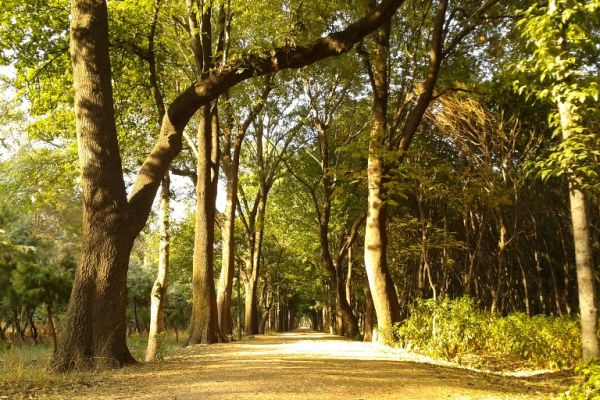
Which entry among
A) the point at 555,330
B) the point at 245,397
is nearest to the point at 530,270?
the point at 555,330

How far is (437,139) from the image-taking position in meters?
20.5

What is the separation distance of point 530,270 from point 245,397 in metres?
22.3

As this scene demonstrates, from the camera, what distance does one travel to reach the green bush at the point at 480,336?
997 cm

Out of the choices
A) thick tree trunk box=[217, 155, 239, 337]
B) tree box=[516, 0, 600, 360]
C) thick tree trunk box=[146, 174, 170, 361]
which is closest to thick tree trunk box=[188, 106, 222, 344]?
thick tree trunk box=[146, 174, 170, 361]

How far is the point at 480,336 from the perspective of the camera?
10734 millimetres

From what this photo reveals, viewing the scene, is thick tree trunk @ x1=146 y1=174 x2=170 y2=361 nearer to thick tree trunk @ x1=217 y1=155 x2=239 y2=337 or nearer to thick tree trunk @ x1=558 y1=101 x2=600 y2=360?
thick tree trunk @ x1=217 y1=155 x2=239 y2=337

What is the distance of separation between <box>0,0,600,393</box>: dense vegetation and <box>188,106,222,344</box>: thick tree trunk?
0.17 ft

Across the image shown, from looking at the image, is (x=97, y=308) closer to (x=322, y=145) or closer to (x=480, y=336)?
(x=480, y=336)

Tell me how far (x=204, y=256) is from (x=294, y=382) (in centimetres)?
795

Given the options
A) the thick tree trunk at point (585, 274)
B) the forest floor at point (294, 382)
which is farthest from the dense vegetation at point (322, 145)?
the forest floor at point (294, 382)

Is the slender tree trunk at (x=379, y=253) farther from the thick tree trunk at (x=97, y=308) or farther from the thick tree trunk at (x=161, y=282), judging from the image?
the thick tree trunk at (x=97, y=308)

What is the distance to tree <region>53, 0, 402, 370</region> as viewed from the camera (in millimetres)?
7184

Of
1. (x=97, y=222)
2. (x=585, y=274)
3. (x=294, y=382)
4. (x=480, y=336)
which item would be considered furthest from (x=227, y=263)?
(x=585, y=274)

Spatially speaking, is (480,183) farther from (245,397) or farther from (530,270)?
(245,397)
